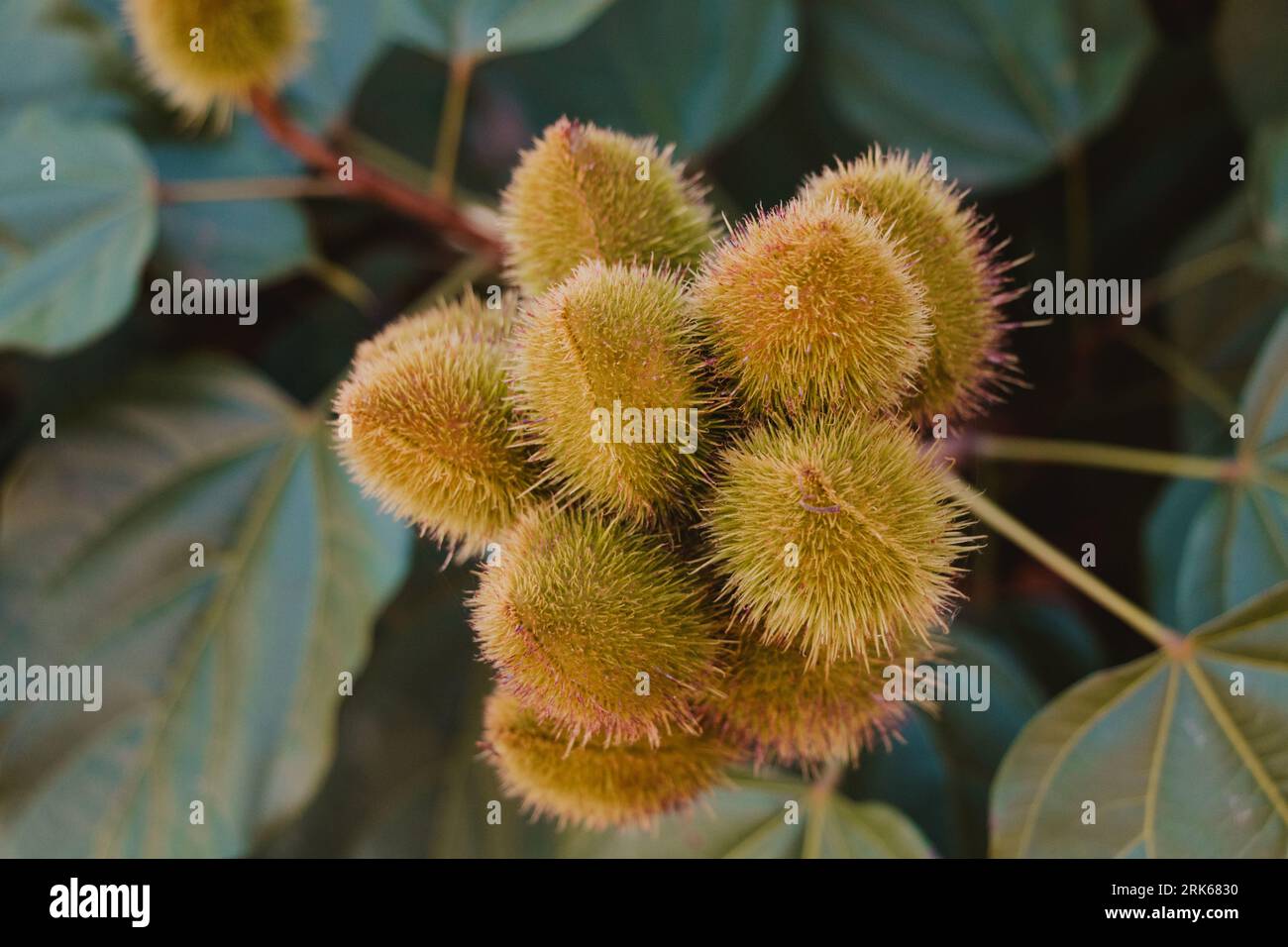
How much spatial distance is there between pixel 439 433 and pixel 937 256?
0.31 metres

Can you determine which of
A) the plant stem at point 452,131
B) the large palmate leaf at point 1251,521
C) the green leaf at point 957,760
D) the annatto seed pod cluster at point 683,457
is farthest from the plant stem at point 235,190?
the large palmate leaf at point 1251,521

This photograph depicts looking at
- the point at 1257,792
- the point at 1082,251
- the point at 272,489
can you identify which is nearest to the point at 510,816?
the point at 272,489

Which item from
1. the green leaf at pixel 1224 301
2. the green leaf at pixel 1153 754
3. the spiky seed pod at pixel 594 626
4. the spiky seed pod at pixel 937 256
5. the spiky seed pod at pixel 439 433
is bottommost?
the green leaf at pixel 1153 754

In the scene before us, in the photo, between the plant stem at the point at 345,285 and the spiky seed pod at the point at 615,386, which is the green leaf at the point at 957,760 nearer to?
the spiky seed pod at the point at 615,386

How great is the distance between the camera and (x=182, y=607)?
1.05m

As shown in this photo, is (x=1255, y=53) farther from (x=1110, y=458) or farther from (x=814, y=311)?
(x=814, y=311)

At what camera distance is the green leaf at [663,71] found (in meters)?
1.11

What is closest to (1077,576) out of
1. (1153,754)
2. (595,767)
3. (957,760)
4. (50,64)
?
(1153,754)

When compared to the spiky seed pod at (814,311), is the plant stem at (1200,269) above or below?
above

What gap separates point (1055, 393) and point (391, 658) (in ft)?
2.63

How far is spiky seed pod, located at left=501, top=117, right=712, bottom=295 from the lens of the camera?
24.9 inches

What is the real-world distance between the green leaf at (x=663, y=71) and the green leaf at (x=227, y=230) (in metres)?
0.30

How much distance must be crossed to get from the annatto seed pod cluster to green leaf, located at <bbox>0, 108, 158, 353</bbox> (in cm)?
50

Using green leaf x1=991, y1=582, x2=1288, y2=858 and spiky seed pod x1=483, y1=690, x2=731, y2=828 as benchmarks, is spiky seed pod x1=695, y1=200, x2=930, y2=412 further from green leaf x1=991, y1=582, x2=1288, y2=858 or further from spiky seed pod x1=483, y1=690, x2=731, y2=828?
green leaf x1=991, y1=582, x2=1288, y2=858
